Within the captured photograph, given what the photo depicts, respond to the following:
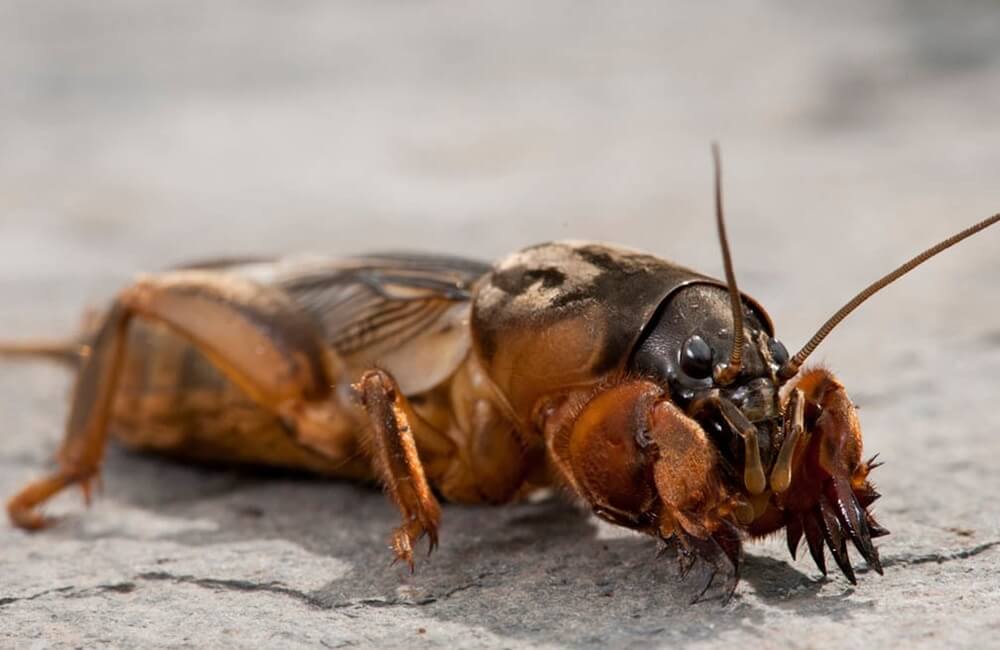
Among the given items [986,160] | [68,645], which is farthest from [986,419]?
[986,160]

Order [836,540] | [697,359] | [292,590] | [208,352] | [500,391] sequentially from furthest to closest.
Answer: [208,352]
[500,391]
[292,590]
[697,359]
[836,540]

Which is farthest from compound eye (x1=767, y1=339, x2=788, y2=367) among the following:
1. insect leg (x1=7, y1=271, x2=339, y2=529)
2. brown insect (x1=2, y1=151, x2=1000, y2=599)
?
insect leg (x1=7, y1=271, x2=339, y2=529)

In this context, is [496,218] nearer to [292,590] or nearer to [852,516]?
[292,590]

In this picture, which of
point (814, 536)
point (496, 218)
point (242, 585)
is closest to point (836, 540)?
point (814, 536)

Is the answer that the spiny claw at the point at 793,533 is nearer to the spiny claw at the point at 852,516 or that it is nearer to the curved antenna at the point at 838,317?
the spiny claw at the point at 852,516

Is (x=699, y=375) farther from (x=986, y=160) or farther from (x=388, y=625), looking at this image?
(x=986, y=160)

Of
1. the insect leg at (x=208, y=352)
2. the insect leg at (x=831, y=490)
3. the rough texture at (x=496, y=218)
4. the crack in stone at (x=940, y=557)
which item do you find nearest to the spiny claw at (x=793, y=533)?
the insect leg at (x=831, y=490)

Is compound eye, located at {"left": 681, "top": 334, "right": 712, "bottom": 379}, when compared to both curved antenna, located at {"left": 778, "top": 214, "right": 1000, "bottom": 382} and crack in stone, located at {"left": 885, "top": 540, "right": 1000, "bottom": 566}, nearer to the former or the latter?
curved antenna, located at {"left": 778, "top": 214, "right": 1000, "bottom": 382}
